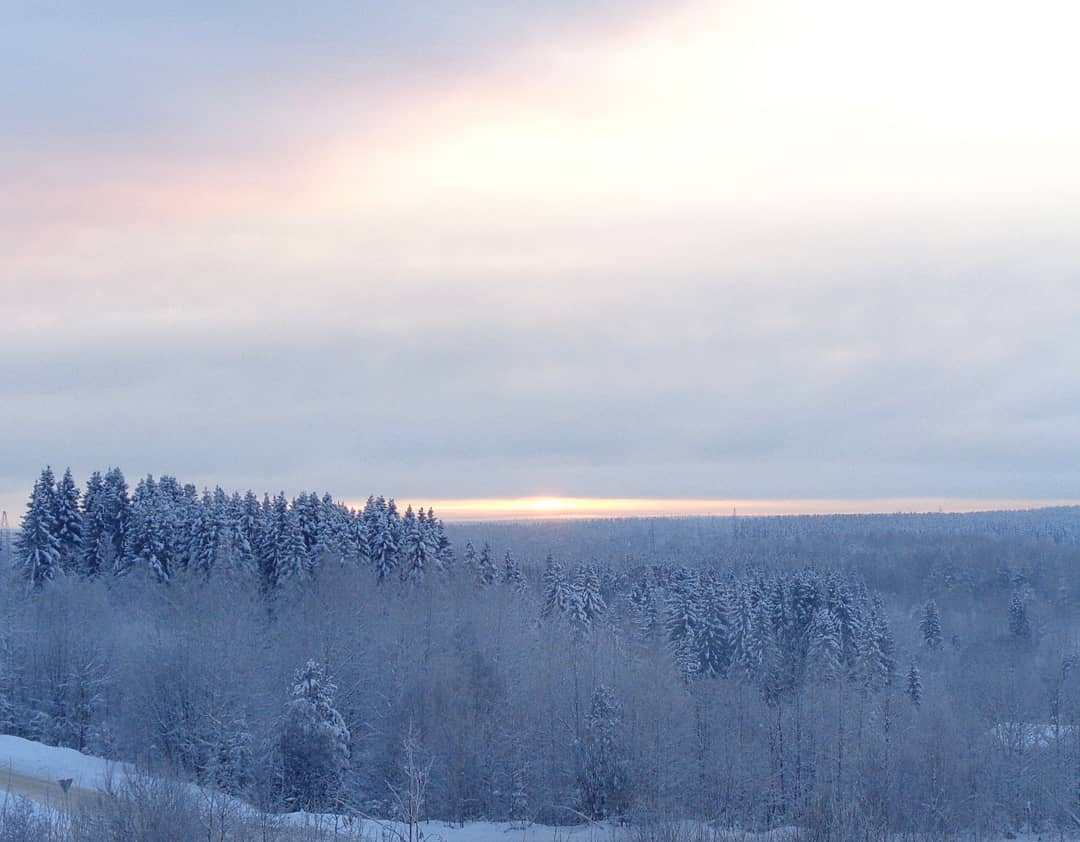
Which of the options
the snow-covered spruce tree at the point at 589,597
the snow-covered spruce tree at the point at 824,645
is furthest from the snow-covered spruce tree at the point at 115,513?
the snow-covered spruce tree at the point at 824,645

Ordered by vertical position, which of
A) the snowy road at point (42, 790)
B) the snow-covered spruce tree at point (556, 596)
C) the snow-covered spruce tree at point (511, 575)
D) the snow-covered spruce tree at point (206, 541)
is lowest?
the snowy road at point (42, 790)

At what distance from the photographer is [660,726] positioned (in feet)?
166

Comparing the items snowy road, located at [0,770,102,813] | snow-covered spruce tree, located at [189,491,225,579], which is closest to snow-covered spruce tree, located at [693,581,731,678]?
snow-covered spruce tree, located at [189,491,225,579]

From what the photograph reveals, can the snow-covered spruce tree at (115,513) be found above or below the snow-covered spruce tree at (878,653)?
above

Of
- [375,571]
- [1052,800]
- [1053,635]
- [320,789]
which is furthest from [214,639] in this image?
[1053,635]

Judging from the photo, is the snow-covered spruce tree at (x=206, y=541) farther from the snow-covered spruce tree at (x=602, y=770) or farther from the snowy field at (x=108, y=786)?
the snow-covered spruce tree at (x=602, y=770)

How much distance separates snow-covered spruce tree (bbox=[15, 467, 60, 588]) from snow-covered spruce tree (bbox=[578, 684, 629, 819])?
33748 millimetres

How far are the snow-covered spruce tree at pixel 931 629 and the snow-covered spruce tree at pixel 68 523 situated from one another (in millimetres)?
64385

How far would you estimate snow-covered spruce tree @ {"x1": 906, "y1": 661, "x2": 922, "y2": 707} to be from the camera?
66606mm

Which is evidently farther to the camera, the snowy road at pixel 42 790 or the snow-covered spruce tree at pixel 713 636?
the snow-covered spruce tree at pixel 713 636

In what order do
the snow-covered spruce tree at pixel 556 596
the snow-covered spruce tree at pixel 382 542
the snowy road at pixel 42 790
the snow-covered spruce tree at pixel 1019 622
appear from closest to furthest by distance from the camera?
the snowy road at pixel 42 790, the snow-covered spruce tree at pixel 382 542, the snow-covered spruce tree at pixel 556 596, the snow-covered spruce tree at pixel 1019 622

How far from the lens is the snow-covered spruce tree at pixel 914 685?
219 feet

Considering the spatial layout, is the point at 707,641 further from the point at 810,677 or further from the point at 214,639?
the point at 214,639

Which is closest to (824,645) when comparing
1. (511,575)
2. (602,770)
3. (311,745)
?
(511,575)
